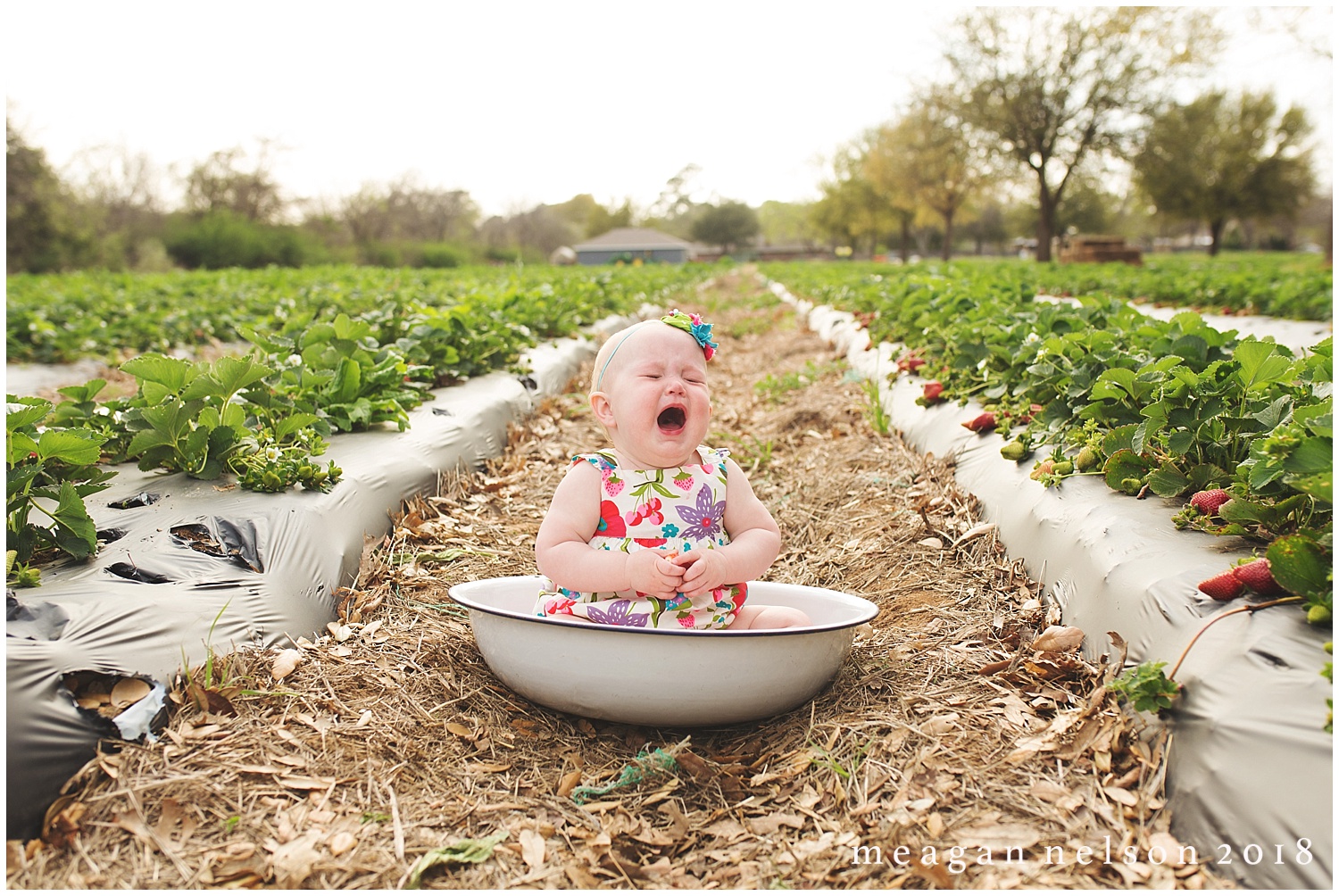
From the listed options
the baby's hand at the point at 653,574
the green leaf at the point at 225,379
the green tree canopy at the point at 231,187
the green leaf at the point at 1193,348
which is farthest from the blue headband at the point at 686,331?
the green tree canopy at the point at 231,187

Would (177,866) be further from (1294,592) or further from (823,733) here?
(1294,592)

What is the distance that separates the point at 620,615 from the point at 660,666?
0.27 metres

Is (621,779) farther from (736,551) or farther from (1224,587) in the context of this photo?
(1224,587)

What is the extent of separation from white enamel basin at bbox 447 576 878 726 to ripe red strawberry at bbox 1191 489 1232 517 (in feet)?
2.86

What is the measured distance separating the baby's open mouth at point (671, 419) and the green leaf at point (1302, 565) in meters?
1.27

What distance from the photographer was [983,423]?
348 centimetres

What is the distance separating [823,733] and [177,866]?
1.33 m

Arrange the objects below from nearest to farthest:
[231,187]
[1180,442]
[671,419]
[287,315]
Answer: [671,419] → [1180,442] → [287,315] → [231,187]

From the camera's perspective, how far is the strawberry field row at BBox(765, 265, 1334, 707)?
172cm

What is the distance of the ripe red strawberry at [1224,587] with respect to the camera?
5.82 ft

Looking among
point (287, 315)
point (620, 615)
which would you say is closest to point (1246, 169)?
point (287, 315)

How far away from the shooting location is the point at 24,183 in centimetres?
2702

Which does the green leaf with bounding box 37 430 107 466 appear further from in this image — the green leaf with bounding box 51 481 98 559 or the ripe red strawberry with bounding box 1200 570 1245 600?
the ripe red strawberry with bounding box 1200 570 1245 600

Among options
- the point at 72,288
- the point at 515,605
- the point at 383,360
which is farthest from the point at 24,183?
the point at 515,605
